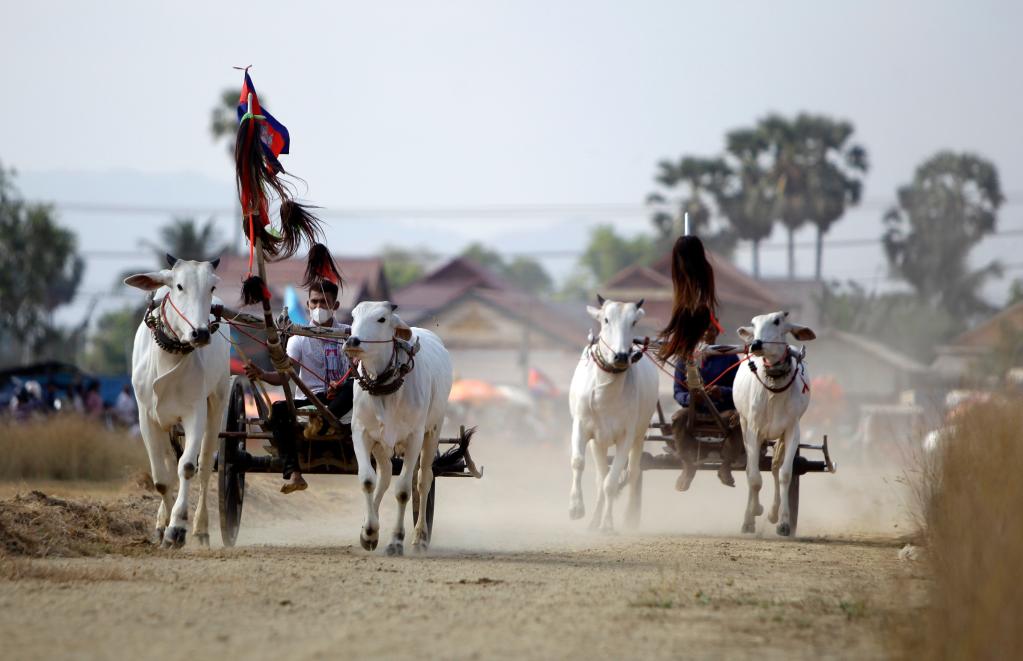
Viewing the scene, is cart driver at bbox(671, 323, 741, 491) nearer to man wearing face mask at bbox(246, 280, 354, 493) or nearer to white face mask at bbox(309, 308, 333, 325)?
man wearing face mask at bbox(246, 280, 354, 493)

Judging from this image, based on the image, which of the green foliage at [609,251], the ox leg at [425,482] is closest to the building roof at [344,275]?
the ox leg at [425,482]

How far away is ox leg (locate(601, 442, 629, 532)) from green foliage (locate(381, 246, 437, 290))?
96.9 meters

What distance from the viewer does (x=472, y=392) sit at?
43.5m

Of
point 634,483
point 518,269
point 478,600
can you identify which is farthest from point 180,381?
point 518,269

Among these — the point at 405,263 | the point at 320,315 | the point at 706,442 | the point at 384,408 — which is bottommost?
the point at 706,442

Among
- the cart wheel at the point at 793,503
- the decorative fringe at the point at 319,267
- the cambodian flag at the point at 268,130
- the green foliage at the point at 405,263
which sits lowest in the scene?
the cart wheel at the point at 793,503

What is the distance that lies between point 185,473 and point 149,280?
4.67ft

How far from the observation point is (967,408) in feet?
42.4

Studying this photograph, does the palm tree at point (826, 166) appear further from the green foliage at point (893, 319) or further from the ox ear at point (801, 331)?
the ox ear at point (801, 331)

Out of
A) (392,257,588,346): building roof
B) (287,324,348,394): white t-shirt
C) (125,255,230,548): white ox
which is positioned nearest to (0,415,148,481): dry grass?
(287,324,348,394): white t-shirt

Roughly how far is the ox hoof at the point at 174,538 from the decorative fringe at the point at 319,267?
2.39 m

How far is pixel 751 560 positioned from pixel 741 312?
57878 mm

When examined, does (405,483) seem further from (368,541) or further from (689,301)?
(689,301)

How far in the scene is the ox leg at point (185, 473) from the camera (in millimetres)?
10938
